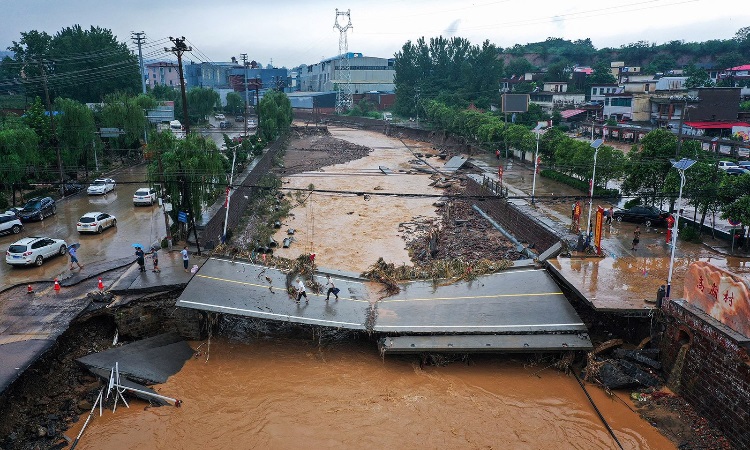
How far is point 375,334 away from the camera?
16938 mm

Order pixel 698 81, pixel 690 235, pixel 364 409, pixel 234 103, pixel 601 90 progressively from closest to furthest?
1. pixel 364 409
2. pixel 690 235
3. pixel 698 81
4. pixel 601 90
5. pixel 234 103

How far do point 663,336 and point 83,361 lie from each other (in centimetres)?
1774

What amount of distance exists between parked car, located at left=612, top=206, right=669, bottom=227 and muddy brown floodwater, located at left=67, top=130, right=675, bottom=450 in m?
15.3

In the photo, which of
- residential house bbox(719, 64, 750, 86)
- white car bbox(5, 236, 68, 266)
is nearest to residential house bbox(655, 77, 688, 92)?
residential house bbox(719, 64, 750, 86)

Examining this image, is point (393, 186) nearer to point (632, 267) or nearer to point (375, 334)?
point (632, 267)

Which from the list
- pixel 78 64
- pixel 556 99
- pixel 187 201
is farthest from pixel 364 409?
pixel 556 99

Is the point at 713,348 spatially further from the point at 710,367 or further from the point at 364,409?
the point at 364,409

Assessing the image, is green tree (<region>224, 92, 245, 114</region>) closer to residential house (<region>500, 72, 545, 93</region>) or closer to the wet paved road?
residential house (<region>500, 72, 545, 93</region>)

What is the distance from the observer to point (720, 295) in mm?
13891

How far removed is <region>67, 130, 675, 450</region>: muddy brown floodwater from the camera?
13367 millimetres

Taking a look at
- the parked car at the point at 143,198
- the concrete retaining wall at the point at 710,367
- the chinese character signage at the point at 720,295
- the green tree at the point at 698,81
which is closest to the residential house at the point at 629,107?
the green tree at the point at 698,81

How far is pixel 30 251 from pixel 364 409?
16343 millimetres

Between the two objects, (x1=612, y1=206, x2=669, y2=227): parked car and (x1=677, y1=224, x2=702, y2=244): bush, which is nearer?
(x1=677, y1=224, x2=702, y2=244): bush

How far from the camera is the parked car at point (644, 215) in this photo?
2750 centimetres
